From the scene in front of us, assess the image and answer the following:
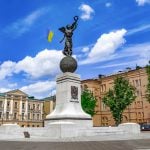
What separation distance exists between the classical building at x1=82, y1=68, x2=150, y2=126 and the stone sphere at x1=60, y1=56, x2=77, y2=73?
4348 centimetres

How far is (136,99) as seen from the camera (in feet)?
246

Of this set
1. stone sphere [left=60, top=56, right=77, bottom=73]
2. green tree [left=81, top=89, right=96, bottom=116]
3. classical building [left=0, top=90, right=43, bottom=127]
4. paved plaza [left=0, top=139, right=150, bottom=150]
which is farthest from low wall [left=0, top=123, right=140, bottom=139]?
classical building [left=0, top=90, right=43, bottom=127]

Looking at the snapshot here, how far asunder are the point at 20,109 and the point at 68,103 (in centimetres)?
6522

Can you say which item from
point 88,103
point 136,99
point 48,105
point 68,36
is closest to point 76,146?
point 68,36

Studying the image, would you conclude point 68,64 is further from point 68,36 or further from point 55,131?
point 55,131

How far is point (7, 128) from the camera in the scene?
93.9 feet

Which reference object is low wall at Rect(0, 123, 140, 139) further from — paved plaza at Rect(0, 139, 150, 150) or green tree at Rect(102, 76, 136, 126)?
green tree at Rect(102, 76, 136, 126)

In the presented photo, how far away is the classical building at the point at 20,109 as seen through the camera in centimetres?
8894

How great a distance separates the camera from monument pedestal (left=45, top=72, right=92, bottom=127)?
96.7ft

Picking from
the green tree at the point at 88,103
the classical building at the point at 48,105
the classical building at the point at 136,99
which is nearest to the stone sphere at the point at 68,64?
the green tree at the point at 88,103

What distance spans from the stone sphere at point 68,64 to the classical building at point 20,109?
195 feet

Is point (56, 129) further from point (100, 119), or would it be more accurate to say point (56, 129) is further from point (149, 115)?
point (100, 119)

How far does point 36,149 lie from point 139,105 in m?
61.8

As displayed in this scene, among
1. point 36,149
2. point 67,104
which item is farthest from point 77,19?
point 36,149
